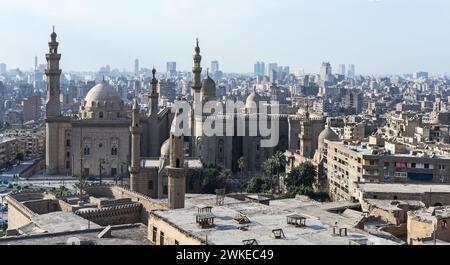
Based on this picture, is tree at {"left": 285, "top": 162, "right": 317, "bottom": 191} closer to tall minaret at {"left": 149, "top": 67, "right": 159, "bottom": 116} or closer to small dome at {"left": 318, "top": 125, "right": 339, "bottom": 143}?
small dome at {"left": 318, "top": 125, "right": 339, "bottom": 143}

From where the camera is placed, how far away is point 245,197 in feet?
54.6

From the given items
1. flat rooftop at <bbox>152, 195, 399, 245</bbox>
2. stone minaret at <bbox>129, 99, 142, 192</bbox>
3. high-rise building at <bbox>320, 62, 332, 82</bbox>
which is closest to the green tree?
stone minaret at <bbox>129, 99, 142, 192</bbox>

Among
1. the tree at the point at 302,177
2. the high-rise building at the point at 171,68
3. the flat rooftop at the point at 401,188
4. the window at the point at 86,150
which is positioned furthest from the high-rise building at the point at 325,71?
the flat rooftop at the point at 401,188

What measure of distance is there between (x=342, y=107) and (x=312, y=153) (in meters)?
37.3

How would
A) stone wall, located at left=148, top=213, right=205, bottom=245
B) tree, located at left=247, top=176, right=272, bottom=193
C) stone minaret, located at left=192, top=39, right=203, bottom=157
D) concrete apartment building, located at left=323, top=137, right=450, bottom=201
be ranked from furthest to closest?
stone minaret, located at left=192, top=39, right=203, bottom=157 → tree, located at left=247, top=176, right=272, bottom=193 → concrete apartment building, located at left=323, top=137, right=450, bottom=201 → stone wall, located at left=148, top=213, right=205, bottom=245

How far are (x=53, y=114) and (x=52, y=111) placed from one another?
125 mm

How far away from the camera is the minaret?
2534cm

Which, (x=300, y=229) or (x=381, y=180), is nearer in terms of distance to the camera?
(x=300, y=229)

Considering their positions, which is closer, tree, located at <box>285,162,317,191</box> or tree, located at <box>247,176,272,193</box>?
tree, located at <box>247,176,272,193</box>

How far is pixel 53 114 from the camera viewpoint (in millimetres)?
25500

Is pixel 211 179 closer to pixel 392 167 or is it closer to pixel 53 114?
pixel 392 167

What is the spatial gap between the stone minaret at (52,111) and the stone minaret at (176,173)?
12889 mm
